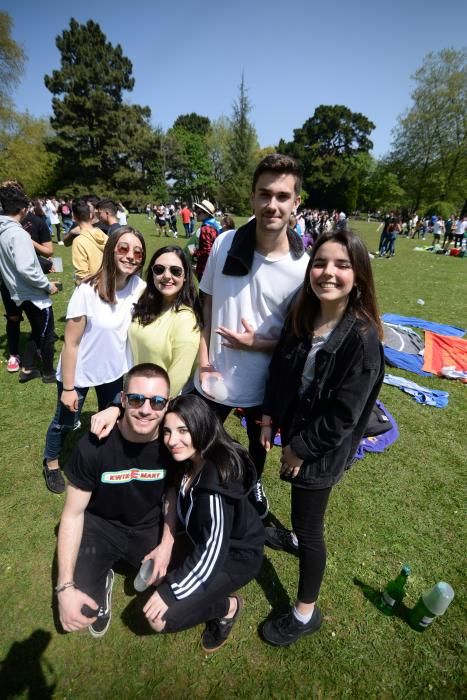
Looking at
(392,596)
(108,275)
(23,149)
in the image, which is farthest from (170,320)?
(23,149)

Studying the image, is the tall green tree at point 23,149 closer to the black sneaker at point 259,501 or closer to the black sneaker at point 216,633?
the black sneaker at point 259,501

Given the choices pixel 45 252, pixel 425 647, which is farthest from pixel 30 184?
pixel 425 647

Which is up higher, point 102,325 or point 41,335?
point 102,325

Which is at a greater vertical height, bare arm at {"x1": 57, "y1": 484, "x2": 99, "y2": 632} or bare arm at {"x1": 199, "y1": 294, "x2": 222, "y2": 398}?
bare arm at {"x1": 199, "y1": 294, "x2": 222, "y2": 398}

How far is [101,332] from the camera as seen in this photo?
103 inches

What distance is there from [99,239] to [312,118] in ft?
242

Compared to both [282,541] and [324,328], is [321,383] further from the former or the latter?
[282,541]

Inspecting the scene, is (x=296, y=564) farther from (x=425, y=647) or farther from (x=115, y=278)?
(x=115, y=278)

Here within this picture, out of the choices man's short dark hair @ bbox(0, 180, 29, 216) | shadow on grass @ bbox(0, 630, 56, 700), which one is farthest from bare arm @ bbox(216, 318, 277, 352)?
man's short dark hair @ bbox(0, 180, 29, 216)

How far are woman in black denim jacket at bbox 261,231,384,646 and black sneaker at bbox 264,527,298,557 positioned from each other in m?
0.62

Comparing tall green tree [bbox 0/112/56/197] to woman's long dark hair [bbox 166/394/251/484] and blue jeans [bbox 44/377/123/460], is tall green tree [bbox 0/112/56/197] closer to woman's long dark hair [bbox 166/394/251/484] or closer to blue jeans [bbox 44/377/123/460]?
blue jeans [bbox 44/377/123/460]

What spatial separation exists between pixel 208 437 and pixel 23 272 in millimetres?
3530

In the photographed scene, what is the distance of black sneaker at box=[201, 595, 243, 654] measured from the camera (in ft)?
7.06

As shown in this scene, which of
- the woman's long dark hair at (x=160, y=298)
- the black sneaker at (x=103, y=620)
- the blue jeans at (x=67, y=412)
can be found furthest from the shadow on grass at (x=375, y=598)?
the blue jeans at (x=67, y=412)
